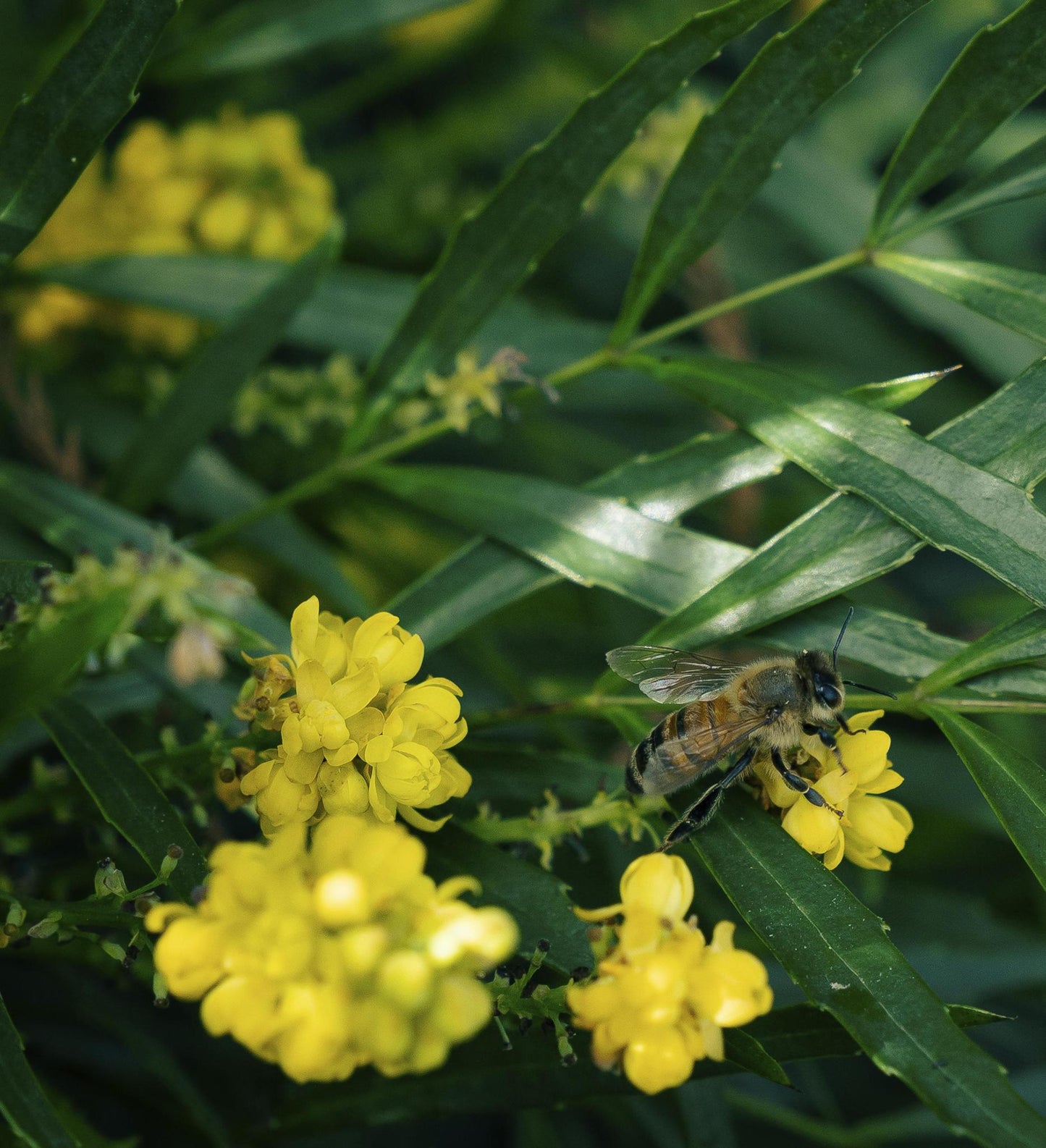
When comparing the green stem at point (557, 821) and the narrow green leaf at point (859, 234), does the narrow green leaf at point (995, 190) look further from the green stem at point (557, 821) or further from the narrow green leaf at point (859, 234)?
the narrow green leaf at point (859, 234)

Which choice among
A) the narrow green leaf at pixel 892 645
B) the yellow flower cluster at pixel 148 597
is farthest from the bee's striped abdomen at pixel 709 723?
the yellow flower cluster at pixel 148 597

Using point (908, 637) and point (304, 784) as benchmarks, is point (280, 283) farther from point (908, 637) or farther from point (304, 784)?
point (908, 637)

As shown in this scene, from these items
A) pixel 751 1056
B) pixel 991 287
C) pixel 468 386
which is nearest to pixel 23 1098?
pixel 751 1056

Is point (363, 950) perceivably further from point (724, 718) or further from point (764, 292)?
point (764, 292)

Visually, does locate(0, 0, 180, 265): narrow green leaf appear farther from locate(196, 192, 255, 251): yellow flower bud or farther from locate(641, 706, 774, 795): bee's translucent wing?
locate(641, 706, 774, 795): bee's translucent wing

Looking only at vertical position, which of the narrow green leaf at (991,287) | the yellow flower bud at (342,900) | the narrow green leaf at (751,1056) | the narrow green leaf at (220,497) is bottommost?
the narrow green leaf at (751,1056)

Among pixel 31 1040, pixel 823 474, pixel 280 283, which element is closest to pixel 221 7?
pixel 280 283

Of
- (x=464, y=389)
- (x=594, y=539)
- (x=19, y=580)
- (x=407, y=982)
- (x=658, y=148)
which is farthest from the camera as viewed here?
(x=658, y=148)
